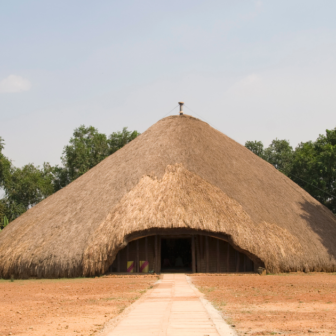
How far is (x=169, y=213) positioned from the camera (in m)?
19.0

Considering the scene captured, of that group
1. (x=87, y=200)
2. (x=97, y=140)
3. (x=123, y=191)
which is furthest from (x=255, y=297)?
(x=97, y=140)

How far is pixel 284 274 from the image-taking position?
18938 mm

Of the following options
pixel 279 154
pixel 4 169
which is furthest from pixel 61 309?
pixel 279 154

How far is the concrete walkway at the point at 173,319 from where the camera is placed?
645 centimetres

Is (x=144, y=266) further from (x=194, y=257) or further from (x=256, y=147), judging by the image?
(x=256, y=147)

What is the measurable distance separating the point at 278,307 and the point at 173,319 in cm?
284

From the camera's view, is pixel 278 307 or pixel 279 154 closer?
pixel 278 307

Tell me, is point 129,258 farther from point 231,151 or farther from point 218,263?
point 231,151

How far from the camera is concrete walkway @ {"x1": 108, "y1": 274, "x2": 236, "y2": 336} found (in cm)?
645

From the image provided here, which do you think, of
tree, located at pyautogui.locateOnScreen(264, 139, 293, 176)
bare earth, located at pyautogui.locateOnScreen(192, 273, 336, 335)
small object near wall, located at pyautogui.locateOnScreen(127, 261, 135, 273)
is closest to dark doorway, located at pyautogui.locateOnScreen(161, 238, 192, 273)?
small object near wall, located at pyautogui.locateOnScreen(127, 261, 135, 273)

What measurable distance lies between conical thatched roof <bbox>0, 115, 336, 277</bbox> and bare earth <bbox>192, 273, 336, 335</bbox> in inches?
210

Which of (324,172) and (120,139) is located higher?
(120,139)

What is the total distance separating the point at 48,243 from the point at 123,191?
4158mm

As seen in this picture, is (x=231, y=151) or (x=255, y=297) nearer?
(x=255, y=297)
